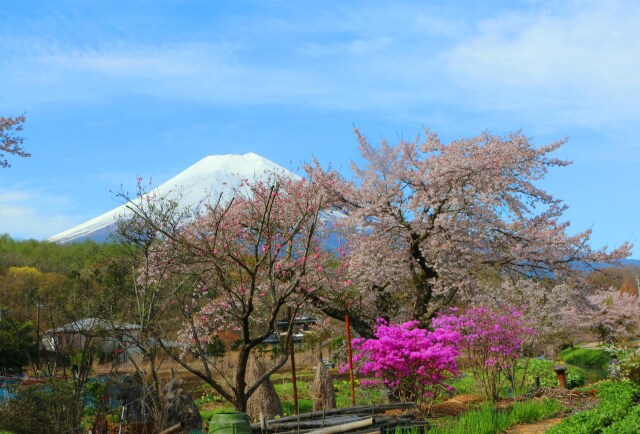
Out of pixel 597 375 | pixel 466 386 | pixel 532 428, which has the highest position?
pixel 466 386

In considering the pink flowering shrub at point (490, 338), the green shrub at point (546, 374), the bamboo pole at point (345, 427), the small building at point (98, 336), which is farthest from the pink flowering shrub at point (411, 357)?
the green shrub at point (546, 374)

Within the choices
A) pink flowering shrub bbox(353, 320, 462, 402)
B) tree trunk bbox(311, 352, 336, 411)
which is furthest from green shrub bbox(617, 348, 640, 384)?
tree trunk bbox(311, 352, 336, 411)

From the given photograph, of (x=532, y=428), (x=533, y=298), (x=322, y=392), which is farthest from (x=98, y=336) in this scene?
(x=533, y=298)

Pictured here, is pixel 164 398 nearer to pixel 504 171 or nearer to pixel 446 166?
pixel 446 166

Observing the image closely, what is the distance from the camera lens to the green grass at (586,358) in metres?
33.3

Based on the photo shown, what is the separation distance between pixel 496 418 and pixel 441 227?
5.29 metres

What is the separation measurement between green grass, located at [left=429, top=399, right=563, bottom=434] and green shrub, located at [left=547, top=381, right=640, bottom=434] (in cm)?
97

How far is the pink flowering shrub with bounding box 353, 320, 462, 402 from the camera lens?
40.2 ft

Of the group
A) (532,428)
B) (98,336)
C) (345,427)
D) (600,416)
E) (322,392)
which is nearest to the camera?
(345,427)

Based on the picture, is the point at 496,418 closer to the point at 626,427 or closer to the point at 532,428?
the point at 532,428

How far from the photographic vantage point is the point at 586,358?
114 ft

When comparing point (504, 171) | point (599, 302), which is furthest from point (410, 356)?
point (599, 302)

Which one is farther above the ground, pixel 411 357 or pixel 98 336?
pixel 98 336

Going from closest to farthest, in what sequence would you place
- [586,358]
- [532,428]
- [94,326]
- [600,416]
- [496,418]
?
[600,416] → [496,418] → [532,428] → [94,326] → [586,358]
